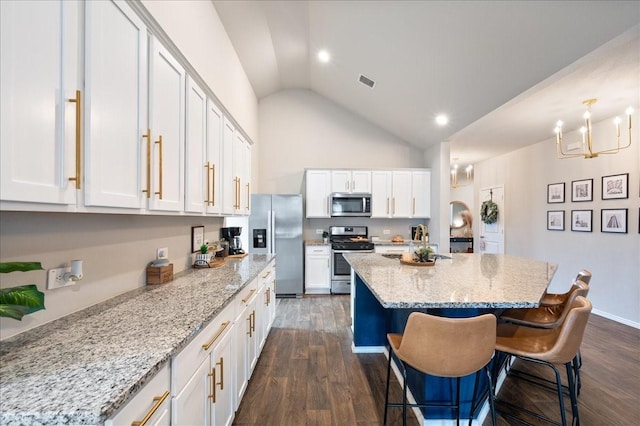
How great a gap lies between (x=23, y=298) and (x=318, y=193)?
186 inches

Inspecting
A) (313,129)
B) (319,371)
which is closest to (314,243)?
(313,129)

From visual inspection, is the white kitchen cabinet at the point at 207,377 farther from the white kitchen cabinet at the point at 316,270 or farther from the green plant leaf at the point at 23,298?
the white kitchen cabinet at the point at 316,270

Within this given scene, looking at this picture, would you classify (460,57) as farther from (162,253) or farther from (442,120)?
(162,253)

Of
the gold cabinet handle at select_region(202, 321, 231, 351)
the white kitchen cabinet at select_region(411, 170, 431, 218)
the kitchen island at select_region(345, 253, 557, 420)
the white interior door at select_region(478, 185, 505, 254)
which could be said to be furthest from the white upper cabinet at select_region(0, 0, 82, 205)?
the white interior door at select_region(478, 185, 505, 254)

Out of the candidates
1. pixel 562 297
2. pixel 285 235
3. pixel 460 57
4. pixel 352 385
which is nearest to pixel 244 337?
pixel 352 385

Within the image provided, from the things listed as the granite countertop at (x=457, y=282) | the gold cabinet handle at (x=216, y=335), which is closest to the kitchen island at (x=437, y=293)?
the granite countertop at (x=457, y=282)

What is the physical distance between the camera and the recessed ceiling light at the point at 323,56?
4.29 metres

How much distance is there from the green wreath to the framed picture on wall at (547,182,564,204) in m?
1.36

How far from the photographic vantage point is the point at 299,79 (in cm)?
551

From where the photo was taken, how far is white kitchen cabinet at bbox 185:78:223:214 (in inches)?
77.6

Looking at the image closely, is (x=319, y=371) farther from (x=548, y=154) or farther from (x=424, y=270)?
(x=548, y=154)

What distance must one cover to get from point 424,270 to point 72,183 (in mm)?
2352

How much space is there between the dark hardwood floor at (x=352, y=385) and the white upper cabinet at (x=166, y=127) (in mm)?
1568

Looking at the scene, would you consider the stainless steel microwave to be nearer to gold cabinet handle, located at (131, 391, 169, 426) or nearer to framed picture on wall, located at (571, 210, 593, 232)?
framed picture on wall, located at (571, 210, 593, 232)
